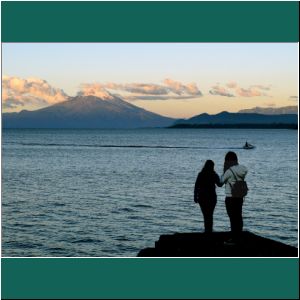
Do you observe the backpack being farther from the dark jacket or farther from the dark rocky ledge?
the dark rocky ledge

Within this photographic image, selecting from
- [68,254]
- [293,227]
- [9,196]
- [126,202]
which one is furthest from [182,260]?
[9,196]

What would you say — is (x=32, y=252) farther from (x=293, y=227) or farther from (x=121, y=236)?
(x=293, y=227)

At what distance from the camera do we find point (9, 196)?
36.4 metres

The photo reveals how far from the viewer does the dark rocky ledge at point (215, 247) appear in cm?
1018

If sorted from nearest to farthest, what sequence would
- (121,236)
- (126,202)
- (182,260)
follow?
(182,260) < (121,236) < (126,202)

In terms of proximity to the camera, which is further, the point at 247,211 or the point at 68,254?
the point at 247,211

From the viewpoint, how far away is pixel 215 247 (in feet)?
34.1

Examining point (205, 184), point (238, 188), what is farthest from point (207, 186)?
point (238, 188)

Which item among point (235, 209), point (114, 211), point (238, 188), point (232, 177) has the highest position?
point (232, 177)

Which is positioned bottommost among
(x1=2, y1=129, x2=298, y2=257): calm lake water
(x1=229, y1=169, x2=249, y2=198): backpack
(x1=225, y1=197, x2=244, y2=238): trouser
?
(x1=2, y1=129, x2=298, y2=257): calm lake water

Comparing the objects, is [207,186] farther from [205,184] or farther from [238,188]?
[238,188]

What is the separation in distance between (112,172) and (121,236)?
111ft

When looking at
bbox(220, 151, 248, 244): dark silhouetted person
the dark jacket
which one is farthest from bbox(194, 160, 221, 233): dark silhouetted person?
bbox(220, 151, 248, 244): dark silhouetted person

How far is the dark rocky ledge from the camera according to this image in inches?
401
